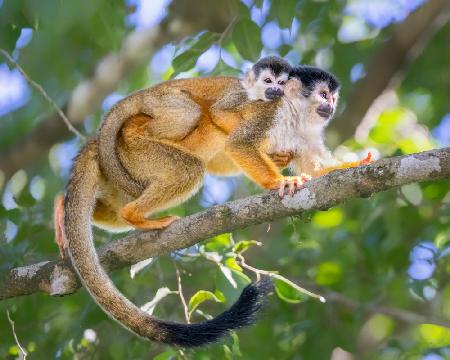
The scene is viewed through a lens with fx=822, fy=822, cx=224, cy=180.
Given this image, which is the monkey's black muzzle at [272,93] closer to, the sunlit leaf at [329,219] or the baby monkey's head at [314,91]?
the baby monkey's head at [314,91]

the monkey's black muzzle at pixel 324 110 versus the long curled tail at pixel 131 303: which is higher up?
the long curled tail at pixel 131 303

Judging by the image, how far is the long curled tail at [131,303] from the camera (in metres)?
4.90

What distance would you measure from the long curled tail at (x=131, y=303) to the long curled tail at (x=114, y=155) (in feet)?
1.07

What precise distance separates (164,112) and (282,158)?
1.06 m

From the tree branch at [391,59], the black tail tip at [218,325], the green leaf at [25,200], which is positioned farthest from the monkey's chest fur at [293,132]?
the tree branch at [391,59]

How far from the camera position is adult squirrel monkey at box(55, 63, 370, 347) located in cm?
498

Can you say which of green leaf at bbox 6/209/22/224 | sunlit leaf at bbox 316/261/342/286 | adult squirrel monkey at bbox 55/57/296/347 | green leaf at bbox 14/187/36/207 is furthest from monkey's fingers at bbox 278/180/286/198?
sunlit leaf at bbox 316/261/342/286

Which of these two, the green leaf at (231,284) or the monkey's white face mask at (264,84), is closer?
the green leaf at (231,284)

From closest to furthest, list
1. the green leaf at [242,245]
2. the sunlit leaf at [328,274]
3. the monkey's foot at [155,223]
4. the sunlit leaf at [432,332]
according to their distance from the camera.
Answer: the monkey's foot at [155,223] < the green leaf at [242,245] < the sunlit leaf at [328,274] < the sunlit leaf at [432,332]

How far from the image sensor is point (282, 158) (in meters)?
6.42

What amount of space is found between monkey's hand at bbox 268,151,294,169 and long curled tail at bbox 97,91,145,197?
1157 millimetres

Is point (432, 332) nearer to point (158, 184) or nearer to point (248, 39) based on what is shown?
point (248, 39)

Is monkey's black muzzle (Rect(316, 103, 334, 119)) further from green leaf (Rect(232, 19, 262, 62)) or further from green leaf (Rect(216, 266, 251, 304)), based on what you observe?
green leaf (Rect(216, 266, 251, 304))

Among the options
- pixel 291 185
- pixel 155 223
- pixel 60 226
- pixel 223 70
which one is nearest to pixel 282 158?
pixel 223 70
